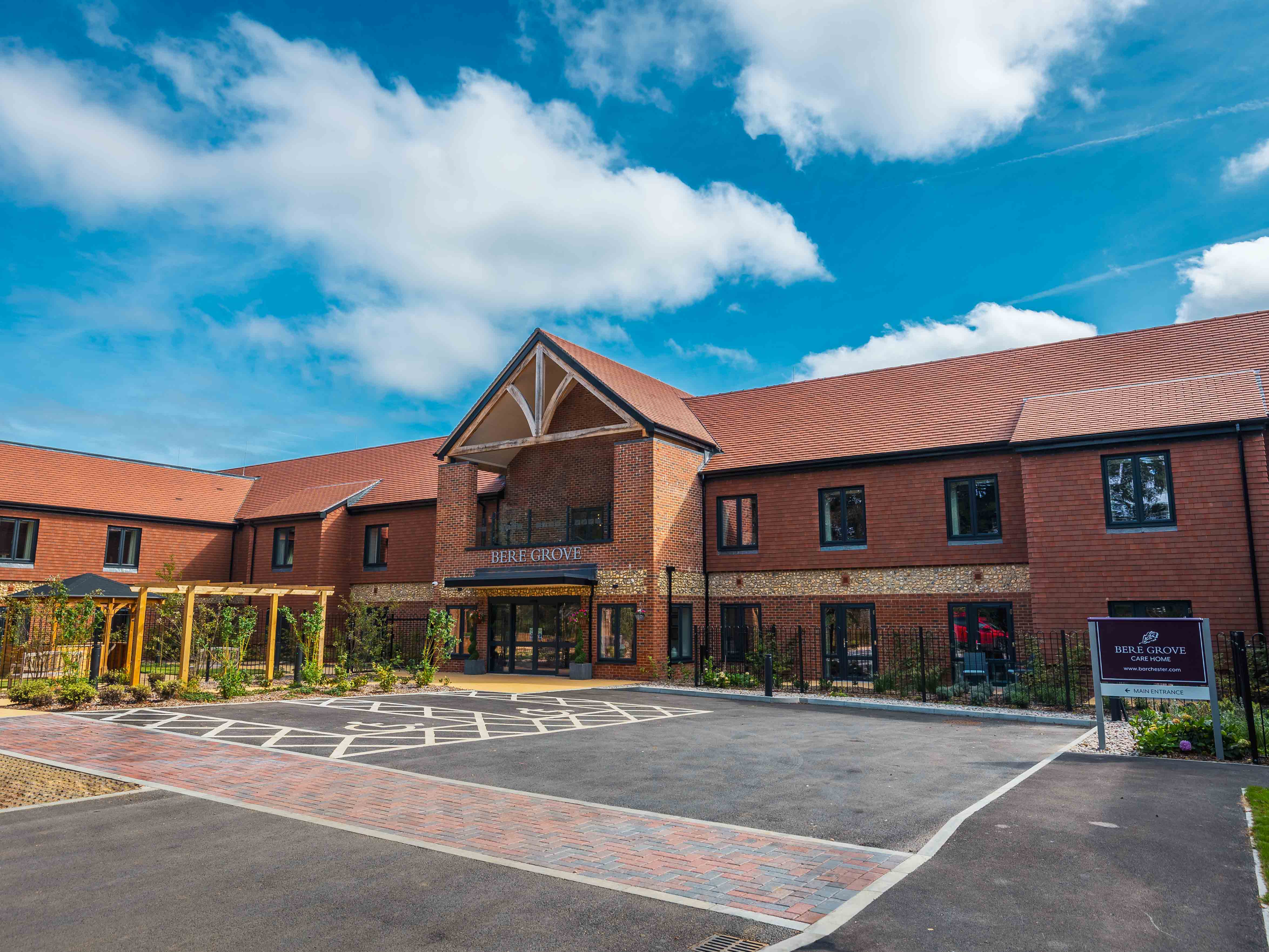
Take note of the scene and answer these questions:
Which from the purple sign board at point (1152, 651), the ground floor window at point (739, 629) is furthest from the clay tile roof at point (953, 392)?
the purple sign board at point (1152, 651)

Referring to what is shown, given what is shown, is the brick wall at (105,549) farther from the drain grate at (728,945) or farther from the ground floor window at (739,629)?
the drain grate at (728,945)

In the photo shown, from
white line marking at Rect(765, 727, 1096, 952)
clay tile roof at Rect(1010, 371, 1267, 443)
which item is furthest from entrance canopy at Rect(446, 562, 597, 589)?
white line marking at Rect(765, 727, 1096, 952)

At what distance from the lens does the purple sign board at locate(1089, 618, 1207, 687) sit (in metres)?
11.9

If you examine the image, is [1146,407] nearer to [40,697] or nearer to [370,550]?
[40,697]

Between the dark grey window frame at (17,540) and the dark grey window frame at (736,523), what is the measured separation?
23636mm

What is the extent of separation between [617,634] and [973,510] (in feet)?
33.4

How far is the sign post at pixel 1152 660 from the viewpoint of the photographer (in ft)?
38.6

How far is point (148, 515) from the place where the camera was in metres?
32.6

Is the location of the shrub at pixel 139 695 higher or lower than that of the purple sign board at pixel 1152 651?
lower

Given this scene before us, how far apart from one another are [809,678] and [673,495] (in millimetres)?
6381

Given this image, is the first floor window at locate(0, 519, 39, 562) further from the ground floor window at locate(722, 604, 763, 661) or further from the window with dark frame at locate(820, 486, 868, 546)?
the window with dark frame at locate(820, 486, 868, 546)

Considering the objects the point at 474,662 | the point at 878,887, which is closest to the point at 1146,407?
the point at 878,887

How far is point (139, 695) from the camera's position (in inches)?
669

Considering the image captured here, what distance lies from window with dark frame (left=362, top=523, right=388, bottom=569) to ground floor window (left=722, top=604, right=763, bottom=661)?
14.1 m
